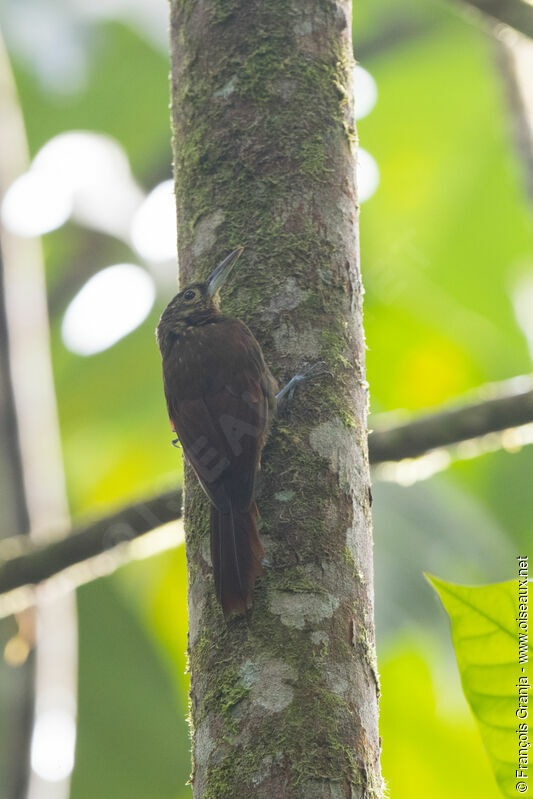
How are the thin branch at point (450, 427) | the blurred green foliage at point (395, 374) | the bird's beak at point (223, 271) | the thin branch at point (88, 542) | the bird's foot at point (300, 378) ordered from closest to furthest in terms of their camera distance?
the bird's foot at point (300, 378) → the bird's beak at point (223, 271) → the thin branch at point (450, 427) → the thin branch at point (88, 542) → the blurred green foliage at point (395, 374)

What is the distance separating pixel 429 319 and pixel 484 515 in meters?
1.36

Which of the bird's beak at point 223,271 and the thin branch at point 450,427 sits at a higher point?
the bird's beak at point 223,271

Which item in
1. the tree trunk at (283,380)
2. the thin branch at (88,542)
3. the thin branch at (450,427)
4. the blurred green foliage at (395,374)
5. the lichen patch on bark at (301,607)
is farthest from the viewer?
the blurred green foliage at (395,374)

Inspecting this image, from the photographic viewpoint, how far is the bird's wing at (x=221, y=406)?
2303 mm

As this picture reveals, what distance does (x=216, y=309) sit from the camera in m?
2.79

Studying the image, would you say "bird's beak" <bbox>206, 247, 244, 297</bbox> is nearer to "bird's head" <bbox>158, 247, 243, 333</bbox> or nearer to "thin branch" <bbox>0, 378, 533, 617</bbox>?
"bird's head" <bbox>158, 247, 243, 333</bbox>

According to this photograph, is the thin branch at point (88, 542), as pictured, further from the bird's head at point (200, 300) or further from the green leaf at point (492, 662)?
the green leaf at point (492, 662)

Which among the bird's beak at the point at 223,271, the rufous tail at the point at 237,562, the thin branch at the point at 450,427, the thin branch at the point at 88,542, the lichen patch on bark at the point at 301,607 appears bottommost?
the lichen patch on bark at the point at 301,607

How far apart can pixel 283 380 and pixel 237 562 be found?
530 mm

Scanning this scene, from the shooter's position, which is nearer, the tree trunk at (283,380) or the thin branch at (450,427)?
the tree trunk at (283,380)

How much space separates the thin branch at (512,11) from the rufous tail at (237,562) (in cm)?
205

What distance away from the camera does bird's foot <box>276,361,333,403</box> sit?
89.0 inches

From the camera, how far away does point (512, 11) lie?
3.24 meters

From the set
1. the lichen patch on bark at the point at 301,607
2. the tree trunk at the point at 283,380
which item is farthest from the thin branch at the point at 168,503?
the lichen patch on bark at the point at 301,607
